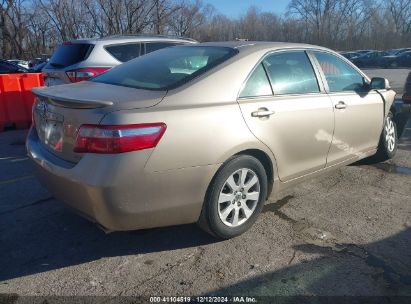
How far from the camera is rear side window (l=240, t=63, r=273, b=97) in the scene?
11.4 ft

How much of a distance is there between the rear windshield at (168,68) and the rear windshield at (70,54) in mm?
3553

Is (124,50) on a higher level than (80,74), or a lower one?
higher

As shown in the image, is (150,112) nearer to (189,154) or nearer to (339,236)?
(189,154)

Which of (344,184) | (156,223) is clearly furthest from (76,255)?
(344,184)

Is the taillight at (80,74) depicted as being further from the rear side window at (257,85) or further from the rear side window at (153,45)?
the rear side window at (257,85)

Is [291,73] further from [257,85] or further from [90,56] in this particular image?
[90,56]

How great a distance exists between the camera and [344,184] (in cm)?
484

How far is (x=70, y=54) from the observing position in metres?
7.47

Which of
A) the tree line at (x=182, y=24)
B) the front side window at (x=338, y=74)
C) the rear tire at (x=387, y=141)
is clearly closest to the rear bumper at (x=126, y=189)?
the front side window at (x=338, y=74)

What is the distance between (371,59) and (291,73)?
39.7 m

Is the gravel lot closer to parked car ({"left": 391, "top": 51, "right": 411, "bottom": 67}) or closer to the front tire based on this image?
the front tire

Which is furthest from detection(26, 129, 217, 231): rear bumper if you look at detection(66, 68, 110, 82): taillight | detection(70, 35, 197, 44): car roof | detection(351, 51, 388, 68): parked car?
detection(351, 51, 388, 68): parked car

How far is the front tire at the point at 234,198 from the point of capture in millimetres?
3223

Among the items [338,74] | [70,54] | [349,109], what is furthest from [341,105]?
[70,54]
